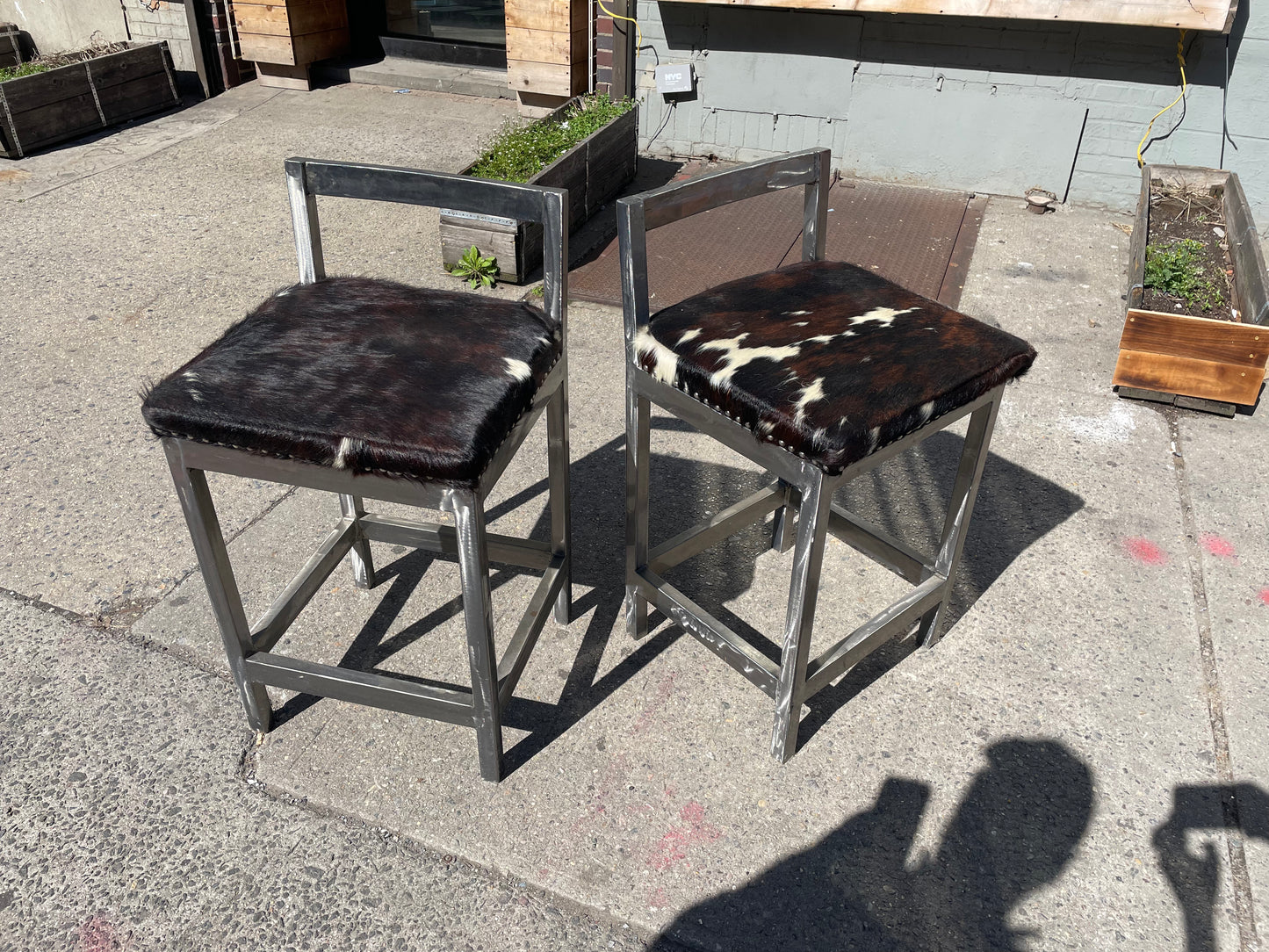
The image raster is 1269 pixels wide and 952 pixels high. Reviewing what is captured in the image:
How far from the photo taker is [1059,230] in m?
4.97

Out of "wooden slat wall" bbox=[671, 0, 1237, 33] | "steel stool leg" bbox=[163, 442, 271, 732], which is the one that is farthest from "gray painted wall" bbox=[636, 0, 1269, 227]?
"steel stool leg" bbox=[163, 442, 271, 732]

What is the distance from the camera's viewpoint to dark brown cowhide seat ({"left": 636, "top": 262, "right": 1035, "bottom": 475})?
67.8 inches

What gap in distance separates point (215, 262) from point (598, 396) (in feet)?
7.35

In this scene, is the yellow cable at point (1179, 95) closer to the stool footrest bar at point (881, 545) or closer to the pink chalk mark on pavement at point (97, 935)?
the stool footrest bar at point (881, 545)

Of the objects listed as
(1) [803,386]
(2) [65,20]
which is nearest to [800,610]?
(1) [803,386]

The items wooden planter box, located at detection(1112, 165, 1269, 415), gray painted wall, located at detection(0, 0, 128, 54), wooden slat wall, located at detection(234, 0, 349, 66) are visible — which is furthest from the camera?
gray painted wall, located at detection(0, 0, 128, 54)

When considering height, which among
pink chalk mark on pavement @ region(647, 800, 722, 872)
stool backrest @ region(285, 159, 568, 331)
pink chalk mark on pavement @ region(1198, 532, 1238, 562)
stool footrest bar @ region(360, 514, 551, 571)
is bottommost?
→ pink chalk mark on pavement @ region(647, 800, 722, 872)

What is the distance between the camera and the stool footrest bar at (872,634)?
211 centimetres

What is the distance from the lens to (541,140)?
16.4 ft

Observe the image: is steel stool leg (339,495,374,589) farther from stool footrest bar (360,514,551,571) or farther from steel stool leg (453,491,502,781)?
steel stool leg (453,491,502,781)

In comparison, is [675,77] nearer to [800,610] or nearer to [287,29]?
[287,29]

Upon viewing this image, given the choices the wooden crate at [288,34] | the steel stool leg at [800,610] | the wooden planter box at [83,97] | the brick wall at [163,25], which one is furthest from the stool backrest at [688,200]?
the brick wall at [163,25]

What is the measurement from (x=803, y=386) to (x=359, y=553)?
4.57ft

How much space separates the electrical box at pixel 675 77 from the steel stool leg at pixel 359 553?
13.1ft
